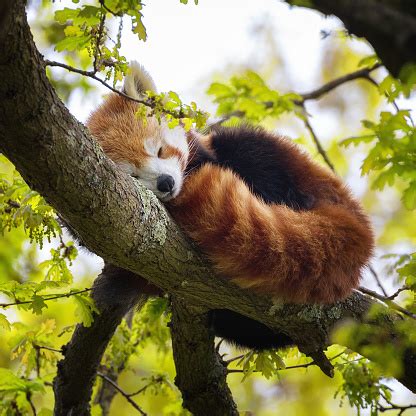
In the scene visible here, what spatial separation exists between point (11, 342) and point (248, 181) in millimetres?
1525

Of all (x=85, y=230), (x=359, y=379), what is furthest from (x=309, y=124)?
(x=85, y=230)

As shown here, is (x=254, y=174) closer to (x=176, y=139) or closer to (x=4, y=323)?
(x=176, y=139)

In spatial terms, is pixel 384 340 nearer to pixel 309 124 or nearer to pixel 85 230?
pixel 85 230

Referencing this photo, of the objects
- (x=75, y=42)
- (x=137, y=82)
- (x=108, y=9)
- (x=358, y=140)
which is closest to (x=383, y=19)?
(x=358, y=140)

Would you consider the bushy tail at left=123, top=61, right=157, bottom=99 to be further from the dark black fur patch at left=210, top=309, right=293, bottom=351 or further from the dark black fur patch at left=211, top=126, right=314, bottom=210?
the dark black fur patch at left=210, top=309, right=293, bottom=351

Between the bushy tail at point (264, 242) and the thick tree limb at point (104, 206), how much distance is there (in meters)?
0.09

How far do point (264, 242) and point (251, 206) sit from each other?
0.16 metres

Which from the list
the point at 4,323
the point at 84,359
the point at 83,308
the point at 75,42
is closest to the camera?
the point at 75,42

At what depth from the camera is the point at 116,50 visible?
7.77 feet

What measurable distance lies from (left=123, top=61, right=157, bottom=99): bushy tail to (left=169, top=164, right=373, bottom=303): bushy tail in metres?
1.14

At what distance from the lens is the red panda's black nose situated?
2865 mm

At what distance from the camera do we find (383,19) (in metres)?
1.23

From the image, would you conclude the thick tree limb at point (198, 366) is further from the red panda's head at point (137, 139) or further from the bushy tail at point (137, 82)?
the bushy tail at point (137, 82)

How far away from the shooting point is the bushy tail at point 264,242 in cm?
243
